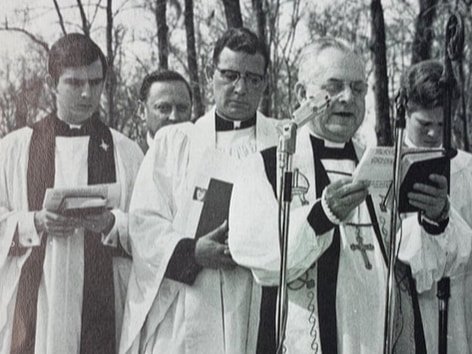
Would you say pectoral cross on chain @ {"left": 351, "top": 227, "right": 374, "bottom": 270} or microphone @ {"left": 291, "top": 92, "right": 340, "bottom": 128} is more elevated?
microphone @ {"left": 291, "top": 92, "right": 340, "bottom": 128}

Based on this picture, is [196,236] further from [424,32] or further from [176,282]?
[424,32]

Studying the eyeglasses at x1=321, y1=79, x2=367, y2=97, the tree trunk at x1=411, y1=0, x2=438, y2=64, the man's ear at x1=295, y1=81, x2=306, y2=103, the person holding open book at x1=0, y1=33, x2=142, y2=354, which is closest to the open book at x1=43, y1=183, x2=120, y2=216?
the person holding open book at x1=0, y1=33, x2=142, y2=354

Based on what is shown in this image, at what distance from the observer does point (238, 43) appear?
4375 millimetres

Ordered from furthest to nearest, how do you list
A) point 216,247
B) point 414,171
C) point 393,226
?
point 216,247 → point 414,171 → point 393,226

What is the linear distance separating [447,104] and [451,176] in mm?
382

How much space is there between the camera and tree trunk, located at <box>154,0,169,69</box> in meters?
A: 4.42

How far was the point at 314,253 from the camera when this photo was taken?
4.11 meters

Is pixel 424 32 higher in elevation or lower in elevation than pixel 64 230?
higher

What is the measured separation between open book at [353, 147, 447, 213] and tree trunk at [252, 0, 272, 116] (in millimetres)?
541

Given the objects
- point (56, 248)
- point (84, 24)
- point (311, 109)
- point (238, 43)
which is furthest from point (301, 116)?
point (56, 248)

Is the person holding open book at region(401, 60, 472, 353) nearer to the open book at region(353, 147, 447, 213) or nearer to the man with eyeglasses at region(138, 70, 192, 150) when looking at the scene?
the open book at region(353, 147, 447, 213)

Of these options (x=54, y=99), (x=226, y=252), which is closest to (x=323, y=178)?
(x=226, y=252)

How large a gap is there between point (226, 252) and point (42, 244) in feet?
2.60

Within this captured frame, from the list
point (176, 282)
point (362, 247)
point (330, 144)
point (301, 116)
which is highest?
point (301, 116)
